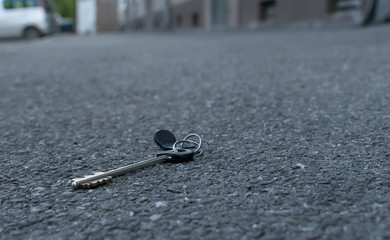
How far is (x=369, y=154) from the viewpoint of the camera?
5.39 feet

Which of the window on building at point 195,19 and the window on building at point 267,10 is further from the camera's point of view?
the window on building at point 195,19

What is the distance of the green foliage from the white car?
34830 millimetres

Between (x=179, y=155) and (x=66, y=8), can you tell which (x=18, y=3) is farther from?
(x=66, y=8)

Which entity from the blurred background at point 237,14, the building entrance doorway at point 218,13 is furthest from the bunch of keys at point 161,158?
the building entrance doorway at point 218,13

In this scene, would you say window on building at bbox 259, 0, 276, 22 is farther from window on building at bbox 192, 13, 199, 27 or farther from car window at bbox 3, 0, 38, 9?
car window at bbox 3, 0, 38, 9

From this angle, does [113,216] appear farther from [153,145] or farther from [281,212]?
[153,145]

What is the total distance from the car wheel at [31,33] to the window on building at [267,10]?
26.5 ft

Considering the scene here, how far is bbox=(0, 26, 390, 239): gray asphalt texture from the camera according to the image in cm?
117

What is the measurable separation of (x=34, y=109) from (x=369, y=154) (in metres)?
2.18

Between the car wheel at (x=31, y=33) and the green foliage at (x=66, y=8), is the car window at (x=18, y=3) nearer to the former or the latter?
the car wheel at (x=31, y=33)

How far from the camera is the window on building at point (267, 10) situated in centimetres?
1518

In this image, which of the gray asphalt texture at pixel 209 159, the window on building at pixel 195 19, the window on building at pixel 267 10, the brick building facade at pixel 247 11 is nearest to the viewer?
the gray asphalt texture at pixel 209 159

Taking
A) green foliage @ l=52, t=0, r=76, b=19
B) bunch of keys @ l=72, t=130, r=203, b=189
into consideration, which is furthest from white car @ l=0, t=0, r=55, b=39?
green foliage @ l=52, t=0, r=76, b=19

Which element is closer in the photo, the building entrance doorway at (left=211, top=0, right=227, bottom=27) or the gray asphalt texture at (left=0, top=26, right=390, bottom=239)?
Result: the gray asphalt texture at (left=0, top=26, right=390, bottom=239)
